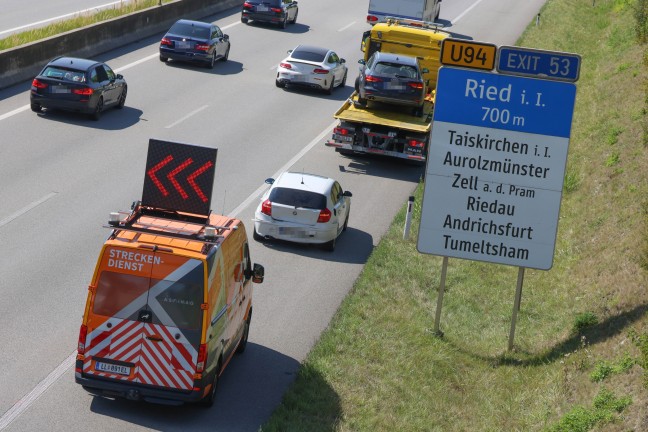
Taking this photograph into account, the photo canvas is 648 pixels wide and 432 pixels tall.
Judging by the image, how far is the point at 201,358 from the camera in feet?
43.5

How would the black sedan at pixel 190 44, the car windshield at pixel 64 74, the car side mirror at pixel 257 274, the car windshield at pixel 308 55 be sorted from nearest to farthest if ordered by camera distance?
the car side mirror at pixel 257 274, the car windshield at pixel 64 74, the car windshield at pixel 308 55, the black sedan at pixel 190 44

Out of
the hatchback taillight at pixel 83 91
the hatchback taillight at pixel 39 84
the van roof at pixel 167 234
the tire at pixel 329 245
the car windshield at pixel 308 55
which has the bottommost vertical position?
the car windshield at pixel 308 55

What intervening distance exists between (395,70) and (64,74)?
27.4 ft

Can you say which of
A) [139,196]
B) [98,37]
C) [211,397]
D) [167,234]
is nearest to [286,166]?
[139,196]

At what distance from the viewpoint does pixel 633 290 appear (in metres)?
16.1

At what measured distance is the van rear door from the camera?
43.0ft

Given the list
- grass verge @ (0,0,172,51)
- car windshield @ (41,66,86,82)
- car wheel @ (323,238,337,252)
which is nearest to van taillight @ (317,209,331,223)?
car wheel @ (323,238,337,252)

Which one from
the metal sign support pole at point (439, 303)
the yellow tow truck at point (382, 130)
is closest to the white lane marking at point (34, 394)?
the metal sign support pole at point (439, 303)

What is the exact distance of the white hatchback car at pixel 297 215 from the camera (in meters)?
21.5

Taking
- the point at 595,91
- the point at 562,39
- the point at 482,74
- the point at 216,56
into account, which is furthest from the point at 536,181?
the point at 562,39

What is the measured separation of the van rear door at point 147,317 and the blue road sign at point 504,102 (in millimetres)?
5071

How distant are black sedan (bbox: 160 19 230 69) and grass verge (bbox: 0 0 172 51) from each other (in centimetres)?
315

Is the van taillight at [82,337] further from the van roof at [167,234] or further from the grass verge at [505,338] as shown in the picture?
the grass verge at [505,338]

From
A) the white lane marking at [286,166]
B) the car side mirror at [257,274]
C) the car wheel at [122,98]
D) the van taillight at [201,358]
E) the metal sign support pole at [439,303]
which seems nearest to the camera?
the van taillight at [201,358]
